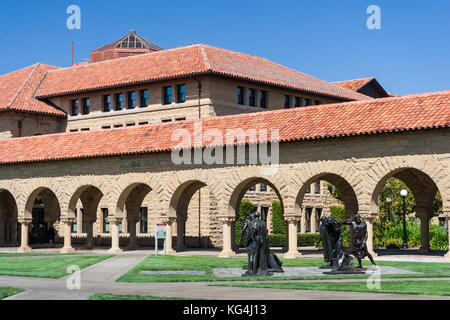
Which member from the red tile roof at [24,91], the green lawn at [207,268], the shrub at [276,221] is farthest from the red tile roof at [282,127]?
the shrub at [276,221]

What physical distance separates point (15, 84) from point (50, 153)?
53.3ft

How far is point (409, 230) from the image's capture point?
46938 mm

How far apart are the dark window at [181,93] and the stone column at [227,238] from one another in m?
15.0

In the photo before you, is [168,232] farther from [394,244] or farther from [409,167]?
[394,244]

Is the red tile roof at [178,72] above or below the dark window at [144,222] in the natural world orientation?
above

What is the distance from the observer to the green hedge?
169 ft

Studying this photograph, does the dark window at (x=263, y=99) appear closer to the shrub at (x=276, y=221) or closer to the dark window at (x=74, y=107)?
the shrub at (x=276, y=221)

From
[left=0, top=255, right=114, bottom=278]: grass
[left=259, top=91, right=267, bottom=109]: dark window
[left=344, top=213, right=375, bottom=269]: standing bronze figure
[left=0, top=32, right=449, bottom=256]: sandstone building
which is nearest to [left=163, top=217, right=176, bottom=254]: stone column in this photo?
[left=0, top=32, right=449, bottom=256]: sandstone building

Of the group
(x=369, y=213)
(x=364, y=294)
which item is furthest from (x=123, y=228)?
(x=364, y=294)

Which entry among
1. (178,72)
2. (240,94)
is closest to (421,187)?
(240,94)

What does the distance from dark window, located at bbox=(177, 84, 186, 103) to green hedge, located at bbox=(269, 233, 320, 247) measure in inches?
418

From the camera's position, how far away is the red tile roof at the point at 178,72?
4981 centimetres

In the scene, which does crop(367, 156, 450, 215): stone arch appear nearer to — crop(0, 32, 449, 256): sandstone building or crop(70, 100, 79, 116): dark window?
crop(0, 32, 449, 256): sandstone building
